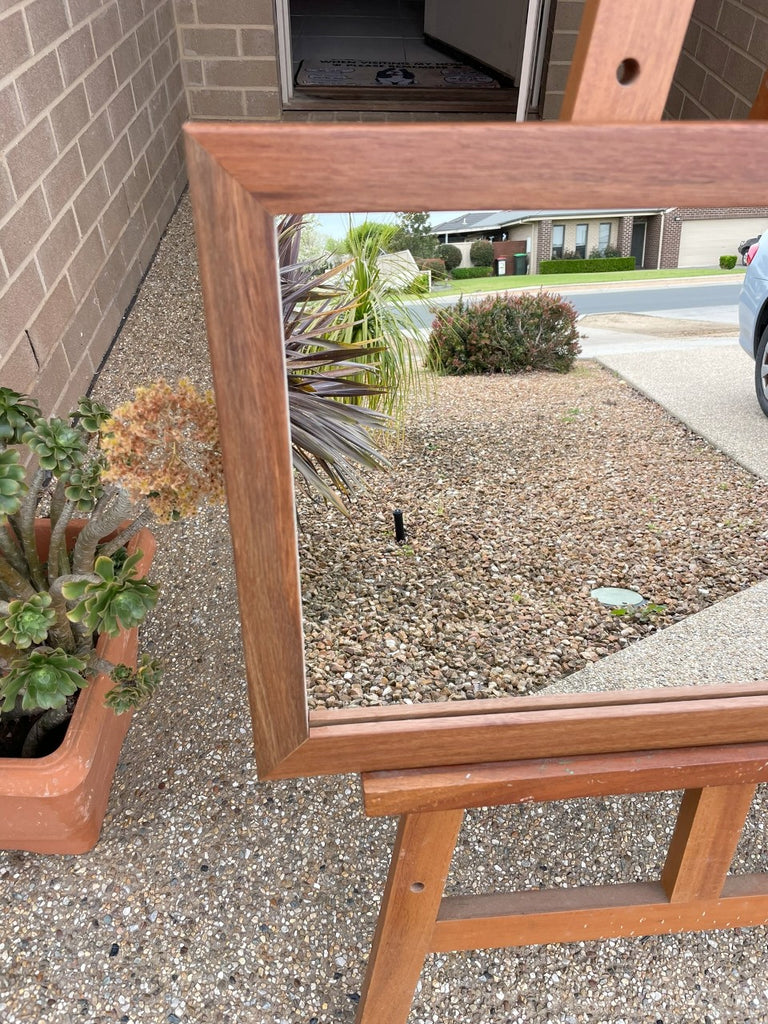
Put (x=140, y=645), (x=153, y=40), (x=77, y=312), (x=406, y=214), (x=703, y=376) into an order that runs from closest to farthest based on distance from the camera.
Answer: (x=406, y=214) < (x=703, y=376) < (x=140, y=645) < (x=77, y=312) < (x=153, y=40)

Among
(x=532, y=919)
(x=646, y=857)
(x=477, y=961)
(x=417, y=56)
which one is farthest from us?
(x=417, y=56)

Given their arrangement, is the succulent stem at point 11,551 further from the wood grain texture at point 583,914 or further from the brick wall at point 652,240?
the brick wall at point 652,240

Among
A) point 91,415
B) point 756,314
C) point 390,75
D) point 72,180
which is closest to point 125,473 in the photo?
point 91,415

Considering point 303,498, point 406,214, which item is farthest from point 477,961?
point 406,214

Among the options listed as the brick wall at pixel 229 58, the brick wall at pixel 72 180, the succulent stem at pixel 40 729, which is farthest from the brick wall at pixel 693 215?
the brick wall at pixel 229 58

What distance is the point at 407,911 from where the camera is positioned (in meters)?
0.94

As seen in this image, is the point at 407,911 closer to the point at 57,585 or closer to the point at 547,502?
the point at 547,502

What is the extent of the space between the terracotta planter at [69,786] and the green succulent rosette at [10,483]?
1.30 feet

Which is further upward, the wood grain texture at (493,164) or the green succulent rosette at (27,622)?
the wood grain texture at (493,164)

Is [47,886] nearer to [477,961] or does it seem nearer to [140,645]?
[140,645]

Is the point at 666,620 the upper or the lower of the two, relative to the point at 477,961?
upper

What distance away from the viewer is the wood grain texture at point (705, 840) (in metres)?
0.92

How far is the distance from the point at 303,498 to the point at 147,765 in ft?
2.48

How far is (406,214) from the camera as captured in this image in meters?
0.59
